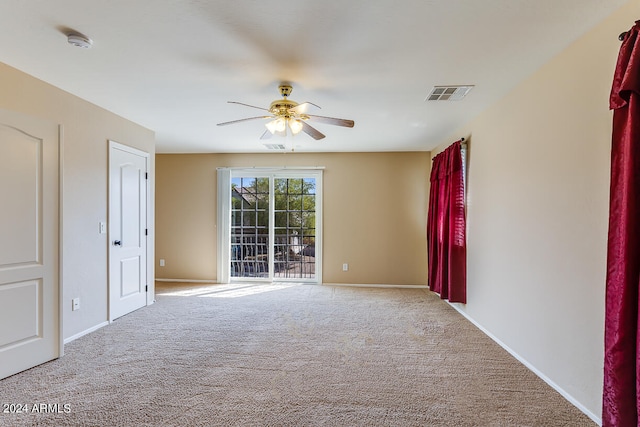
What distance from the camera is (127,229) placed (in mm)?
3908

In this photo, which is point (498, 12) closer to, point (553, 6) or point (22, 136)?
point (553, 6)

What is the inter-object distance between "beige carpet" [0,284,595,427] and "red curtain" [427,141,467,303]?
492 mm

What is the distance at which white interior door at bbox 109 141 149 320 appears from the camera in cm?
366

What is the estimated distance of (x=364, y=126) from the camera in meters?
4.08

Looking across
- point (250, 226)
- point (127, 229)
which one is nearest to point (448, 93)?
point (127, 229)

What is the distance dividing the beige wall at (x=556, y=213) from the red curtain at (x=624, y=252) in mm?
229

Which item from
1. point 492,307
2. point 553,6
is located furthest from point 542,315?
point 553,6

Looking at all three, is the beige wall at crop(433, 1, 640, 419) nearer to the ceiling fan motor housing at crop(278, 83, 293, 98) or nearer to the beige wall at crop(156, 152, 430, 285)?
the ceiling fan motor housing at crop(278, 83, 293, 98)

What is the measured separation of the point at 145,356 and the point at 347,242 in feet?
12.1

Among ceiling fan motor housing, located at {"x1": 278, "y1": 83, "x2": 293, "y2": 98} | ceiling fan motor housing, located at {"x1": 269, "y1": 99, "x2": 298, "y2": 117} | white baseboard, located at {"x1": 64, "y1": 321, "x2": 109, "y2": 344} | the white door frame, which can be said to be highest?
ceiling fan motor housing, located at {"x1": 278, "y1": 83, "x2": 293, "y2": 98}

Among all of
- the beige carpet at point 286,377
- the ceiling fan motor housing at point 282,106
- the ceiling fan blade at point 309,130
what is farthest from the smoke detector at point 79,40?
the beige carpet at point 286,377

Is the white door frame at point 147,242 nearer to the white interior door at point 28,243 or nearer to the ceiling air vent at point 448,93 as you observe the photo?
the white interior door at point 28,243

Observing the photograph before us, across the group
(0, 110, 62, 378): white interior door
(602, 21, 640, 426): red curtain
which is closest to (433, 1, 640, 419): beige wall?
(602, 21, 640, 426): red curtain

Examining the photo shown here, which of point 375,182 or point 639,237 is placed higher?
point 375,182
